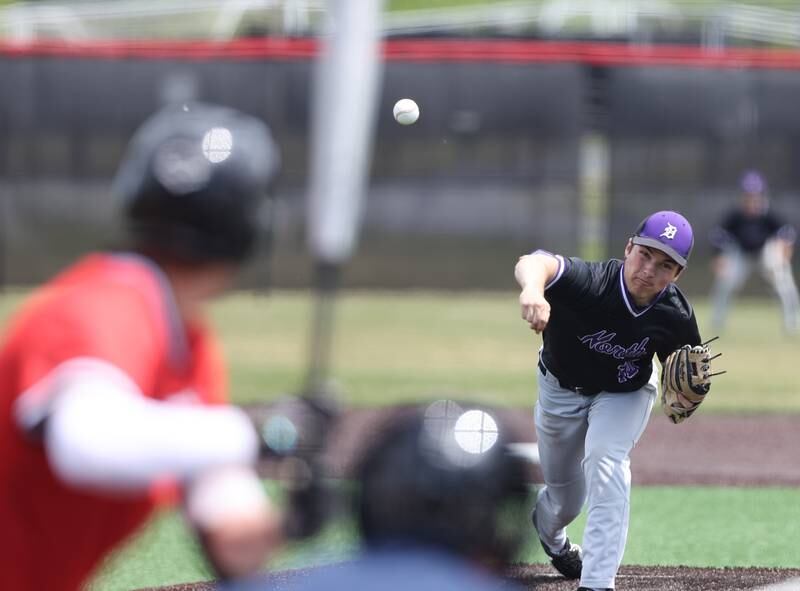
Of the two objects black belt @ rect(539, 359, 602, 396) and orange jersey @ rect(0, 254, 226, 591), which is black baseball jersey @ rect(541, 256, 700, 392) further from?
orange jersey @ rect(0, 254, 226, 591)

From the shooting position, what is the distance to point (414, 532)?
1.91m

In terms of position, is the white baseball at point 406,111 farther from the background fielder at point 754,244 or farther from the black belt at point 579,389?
the background fielder at point 754,244

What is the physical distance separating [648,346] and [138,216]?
367 cm

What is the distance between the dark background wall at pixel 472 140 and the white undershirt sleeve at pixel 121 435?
644 inches

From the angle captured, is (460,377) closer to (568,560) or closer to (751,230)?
(751,230)

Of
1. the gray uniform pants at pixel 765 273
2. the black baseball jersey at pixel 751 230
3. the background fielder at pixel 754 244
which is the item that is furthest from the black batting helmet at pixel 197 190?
the black baseball jersey at pixel 751 230

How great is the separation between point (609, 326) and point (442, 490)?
350 centimetres

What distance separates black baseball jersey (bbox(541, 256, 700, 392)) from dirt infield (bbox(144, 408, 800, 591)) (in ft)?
3.02

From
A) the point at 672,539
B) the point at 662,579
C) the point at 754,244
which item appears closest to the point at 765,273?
the point at 754,244

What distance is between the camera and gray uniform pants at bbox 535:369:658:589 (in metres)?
5.17

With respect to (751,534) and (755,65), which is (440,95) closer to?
(755,65)

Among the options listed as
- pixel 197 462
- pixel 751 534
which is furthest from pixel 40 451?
pixel 751 534

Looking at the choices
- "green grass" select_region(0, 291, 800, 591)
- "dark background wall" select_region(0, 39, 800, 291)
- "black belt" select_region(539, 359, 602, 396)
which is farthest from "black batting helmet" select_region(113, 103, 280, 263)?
"dark background wall" select_region(0, 39, 800, 291)

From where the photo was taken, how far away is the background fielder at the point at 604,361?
518 cm
